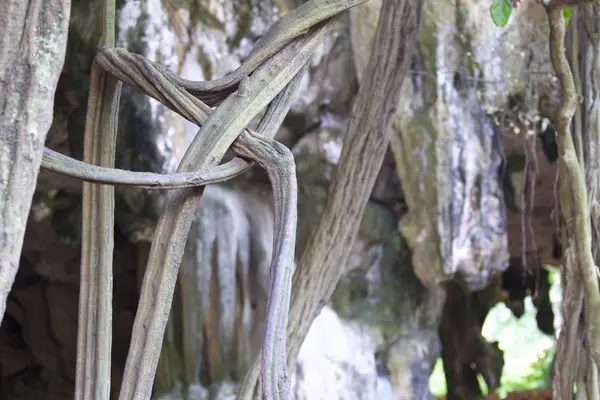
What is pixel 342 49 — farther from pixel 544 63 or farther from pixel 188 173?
pixel 188 173

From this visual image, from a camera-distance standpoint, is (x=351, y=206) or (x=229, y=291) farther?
(x=229, y=291)

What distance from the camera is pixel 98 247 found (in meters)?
0.96

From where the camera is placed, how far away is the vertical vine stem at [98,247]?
3.10 ft

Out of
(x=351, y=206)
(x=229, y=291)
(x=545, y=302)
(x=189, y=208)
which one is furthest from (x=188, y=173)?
(x=545, y=302)

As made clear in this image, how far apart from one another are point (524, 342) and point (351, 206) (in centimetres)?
414

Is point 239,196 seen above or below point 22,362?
Result: above

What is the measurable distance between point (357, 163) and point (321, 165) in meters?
0.93

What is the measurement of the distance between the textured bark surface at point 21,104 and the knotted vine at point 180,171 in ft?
0.31

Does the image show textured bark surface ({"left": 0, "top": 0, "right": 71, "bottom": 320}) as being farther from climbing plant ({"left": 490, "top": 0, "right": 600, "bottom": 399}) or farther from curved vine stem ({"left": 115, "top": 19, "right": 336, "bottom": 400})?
climbing plant ({"left": 490, "top": 0, "right": 600, "bottom": 399})

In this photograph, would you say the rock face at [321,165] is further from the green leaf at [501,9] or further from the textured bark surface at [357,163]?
the green leaf at [501,9]

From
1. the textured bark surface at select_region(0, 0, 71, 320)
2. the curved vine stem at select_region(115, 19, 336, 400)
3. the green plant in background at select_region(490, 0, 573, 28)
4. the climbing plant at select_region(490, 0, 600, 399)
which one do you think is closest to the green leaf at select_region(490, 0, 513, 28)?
the green plant in background at select_region(490, 0, 573, 28)

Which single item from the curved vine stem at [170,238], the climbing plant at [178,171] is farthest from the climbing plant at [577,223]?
the curved vine stem at [170,238]

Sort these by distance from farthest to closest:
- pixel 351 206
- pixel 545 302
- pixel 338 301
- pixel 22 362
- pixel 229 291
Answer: pixel 22 362 < pixel 545 302 < pixel 338 301 < pixel 229 291 < pixel 351 206

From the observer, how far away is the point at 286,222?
852 mm
